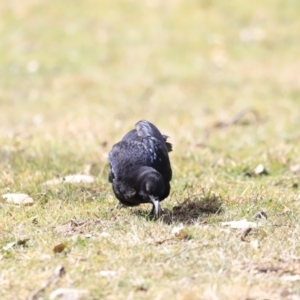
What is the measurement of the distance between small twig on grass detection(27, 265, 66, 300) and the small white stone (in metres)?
1.44

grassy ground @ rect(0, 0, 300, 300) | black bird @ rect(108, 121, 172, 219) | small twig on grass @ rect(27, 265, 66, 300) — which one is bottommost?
grassy ground @ rect(0, 0, 300, 300)

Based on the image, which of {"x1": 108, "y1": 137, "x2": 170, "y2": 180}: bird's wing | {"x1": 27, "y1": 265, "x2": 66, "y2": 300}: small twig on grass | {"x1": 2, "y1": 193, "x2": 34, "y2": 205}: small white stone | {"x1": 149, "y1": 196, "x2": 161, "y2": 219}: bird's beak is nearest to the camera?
{"x1": 27, "y1": 265, "x2": 66, "y2": 300}: small twig on grass

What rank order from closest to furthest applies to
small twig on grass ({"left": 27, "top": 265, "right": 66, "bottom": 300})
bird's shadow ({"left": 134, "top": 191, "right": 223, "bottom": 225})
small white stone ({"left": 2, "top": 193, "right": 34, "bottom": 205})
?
1. small twig on grass ({"left": 27, "top": 265, "right": 66, "bottom": 300})
2. bird's shadow ({"left": 134, "top": 191, "right": 223, "bottom": 225})
3. small white stone ({"left": 2, "top": 193, "right": 34, "bottom": 205})

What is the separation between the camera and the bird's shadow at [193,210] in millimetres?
4707

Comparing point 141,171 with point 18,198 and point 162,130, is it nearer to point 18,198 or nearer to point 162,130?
point 18,198

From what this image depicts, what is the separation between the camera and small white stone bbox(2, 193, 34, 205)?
5.16 meters

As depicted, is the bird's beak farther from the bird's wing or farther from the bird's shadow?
the bird's wing

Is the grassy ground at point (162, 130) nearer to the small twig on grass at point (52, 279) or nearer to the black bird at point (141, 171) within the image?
the small twig on grass at point (52, 279)

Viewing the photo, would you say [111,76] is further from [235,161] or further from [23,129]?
[235,161]

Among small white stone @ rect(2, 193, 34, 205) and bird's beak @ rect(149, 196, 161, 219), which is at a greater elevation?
bird's beak @ rect(149, 196, 161, 219)

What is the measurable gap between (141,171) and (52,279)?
1228mm

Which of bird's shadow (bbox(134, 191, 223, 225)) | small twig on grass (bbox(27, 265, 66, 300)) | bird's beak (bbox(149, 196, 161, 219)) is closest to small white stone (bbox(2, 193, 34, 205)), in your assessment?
bird's shadow (bbox(134, 191, 223, 225))

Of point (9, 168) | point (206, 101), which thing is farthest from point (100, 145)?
point (206, 101)

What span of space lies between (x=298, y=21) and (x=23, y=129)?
831 centimetres
